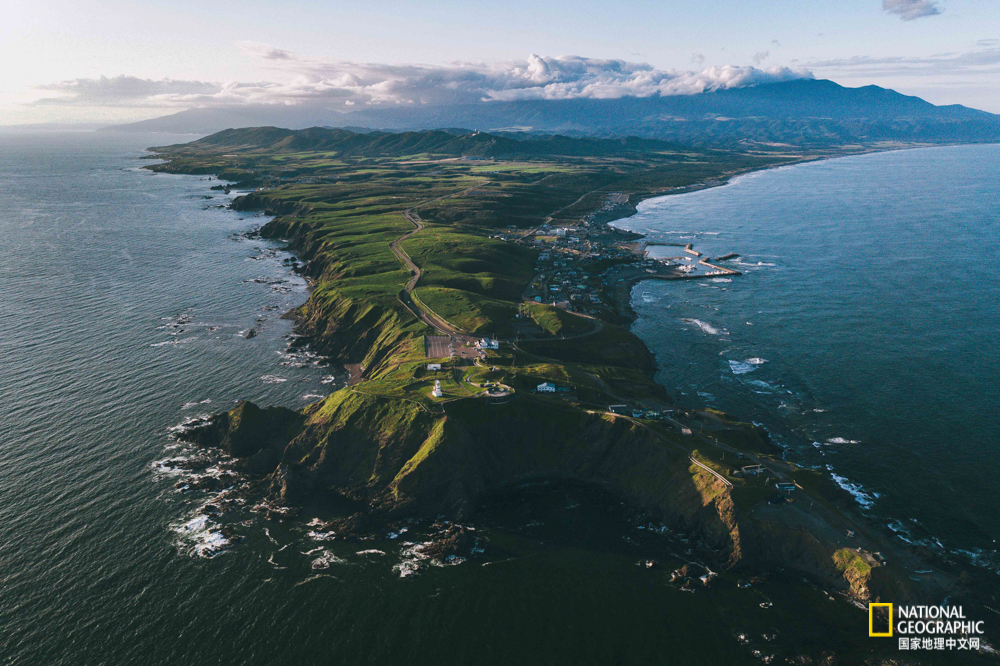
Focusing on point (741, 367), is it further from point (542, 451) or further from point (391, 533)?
point (391, 533)

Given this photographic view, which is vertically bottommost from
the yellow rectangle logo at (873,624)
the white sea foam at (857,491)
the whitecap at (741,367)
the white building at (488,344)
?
the yellow rectangle logo at (873,624)

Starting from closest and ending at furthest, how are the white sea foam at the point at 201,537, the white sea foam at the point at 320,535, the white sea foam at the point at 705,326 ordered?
the white sea foam at the point at 201,537 → the white sea foam at the point at 320,535 → the white sea foam at the point at 705,326

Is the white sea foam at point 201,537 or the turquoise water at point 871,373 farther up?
the turquoise water at point 871,373

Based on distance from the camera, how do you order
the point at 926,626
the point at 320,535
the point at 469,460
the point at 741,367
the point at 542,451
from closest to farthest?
the point at 926,626 → the point at 320,535 → the point at 469,460 → the point at 542,451 → the point at 741,367

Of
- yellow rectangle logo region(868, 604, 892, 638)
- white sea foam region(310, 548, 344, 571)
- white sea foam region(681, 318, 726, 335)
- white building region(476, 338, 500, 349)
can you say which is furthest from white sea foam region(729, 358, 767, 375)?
white sea foam region(310, 548, 344, 571)

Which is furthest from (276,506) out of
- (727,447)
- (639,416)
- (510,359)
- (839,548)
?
(839,548)

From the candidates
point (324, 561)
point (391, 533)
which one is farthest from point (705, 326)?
point (324, 561)

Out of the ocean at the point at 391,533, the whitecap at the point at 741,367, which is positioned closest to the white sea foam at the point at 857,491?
the ocean at the point at 391,533

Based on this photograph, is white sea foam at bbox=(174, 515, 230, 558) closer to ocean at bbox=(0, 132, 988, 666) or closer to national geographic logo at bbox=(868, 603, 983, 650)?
ocean at bbox=(0, 132, 988, 666)

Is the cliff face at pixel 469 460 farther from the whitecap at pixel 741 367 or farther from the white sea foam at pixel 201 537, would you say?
the whitecap at pixel 741 367
